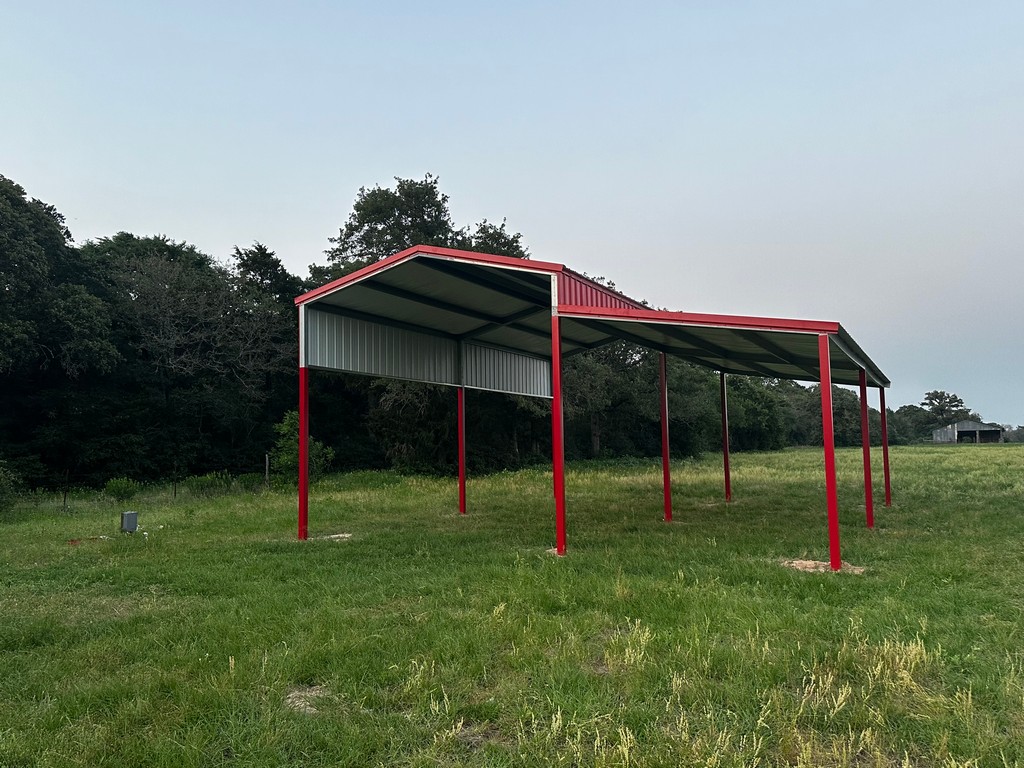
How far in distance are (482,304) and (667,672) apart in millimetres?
8776

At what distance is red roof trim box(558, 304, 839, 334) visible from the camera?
24.4ft

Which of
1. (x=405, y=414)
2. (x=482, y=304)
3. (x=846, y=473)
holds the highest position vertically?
(x=482, y=304)

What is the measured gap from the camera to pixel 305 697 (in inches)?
161

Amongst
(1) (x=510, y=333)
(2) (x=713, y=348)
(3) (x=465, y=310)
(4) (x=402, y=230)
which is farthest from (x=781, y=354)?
(4) (x=402, y=230)

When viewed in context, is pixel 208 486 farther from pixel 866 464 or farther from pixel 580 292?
pixel 866 464

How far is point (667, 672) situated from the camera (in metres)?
4.22

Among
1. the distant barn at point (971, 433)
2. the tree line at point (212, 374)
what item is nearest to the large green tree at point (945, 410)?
the distant barn at point (971, 433)

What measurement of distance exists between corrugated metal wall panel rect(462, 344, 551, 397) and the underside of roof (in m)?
0.03

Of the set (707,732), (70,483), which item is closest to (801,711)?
(707,732)

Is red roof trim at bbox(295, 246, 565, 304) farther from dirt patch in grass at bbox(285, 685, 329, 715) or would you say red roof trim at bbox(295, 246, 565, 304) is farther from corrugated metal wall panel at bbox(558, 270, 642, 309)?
dirt patch in grass at bbox(285, 685, 329, 715)

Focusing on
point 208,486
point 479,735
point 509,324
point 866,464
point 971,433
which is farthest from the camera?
point 971,433

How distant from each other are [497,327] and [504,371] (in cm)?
232

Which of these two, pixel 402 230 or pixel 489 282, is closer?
pixel 489 282

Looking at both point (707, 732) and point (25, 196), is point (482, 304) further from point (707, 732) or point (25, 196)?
point (25, 196)
